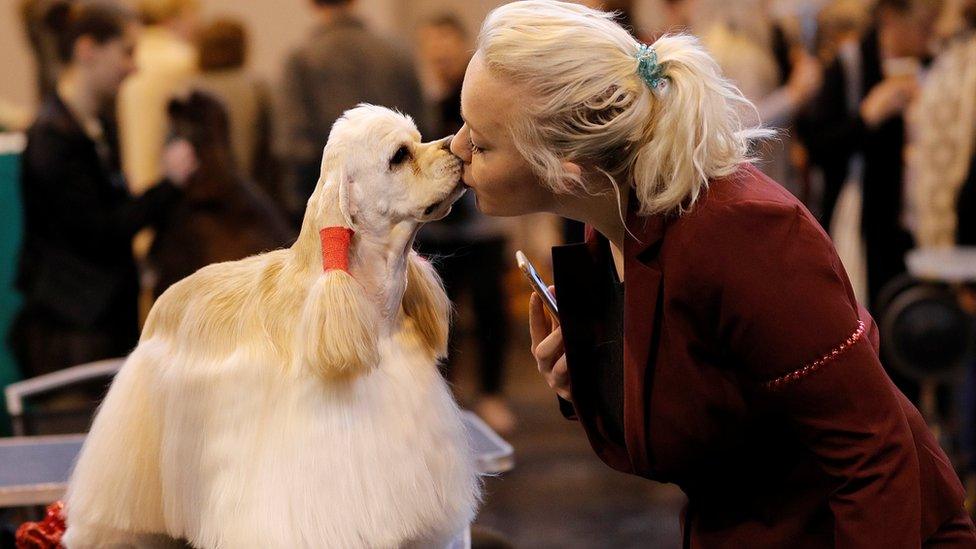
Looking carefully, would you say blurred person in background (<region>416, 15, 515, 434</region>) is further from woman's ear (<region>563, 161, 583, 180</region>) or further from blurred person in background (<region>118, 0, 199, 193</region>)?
woman's ear (<region>563, 161, 583, 180</region>)

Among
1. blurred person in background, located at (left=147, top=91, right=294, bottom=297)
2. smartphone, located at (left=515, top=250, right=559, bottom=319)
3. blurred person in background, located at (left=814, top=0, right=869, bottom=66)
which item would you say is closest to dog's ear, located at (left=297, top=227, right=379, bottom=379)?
smartphone, located at (left=515, top=250, right=559, bottom=319)

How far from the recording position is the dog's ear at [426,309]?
1.61 metres

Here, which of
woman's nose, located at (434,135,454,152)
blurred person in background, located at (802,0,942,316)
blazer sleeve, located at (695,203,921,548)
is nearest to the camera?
blazer sleeve, located at (695,203,921,548)

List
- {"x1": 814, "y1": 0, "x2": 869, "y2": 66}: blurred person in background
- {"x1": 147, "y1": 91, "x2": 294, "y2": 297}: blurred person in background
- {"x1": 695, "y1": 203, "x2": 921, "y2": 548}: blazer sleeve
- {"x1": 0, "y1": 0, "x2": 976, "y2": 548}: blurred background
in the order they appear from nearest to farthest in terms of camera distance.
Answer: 1. {"x1": 695, "y1": 203, "x2": 921, "y2": 548}: blazer sleeve
2. {"x1": 147, "y1": 91, "x2": 294, "y2": 297}: blurred person in background
3. {"x1": 0, "y1": 0, "x2": 976, "y2": 548}: blurred background
4. {"x1": 814, "y1": 0, "x2": 869, "y2": 66}: blurred person in background

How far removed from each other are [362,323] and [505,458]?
0.63 meters

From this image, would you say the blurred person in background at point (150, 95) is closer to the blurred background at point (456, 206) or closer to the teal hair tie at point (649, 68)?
the blurred background at point (456, 206)

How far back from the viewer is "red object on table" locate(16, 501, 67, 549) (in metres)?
1.75

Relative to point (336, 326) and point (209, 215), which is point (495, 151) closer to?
point (336, 326)

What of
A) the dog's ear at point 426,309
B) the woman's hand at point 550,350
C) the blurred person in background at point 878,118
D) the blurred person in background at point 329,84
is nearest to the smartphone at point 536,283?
the woman's hand at point 550,350

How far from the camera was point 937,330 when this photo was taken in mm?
3740

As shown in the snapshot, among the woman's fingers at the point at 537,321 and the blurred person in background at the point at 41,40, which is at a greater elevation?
the woman's fingers at the point at 537,321

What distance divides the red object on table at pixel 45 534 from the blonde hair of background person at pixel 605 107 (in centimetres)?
90

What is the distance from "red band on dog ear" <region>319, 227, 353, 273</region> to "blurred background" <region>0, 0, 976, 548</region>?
1.21 meters

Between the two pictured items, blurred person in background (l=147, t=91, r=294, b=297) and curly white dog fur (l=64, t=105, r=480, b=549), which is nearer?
curly white dog fur (l=64, t=105, r=480, b=549)
